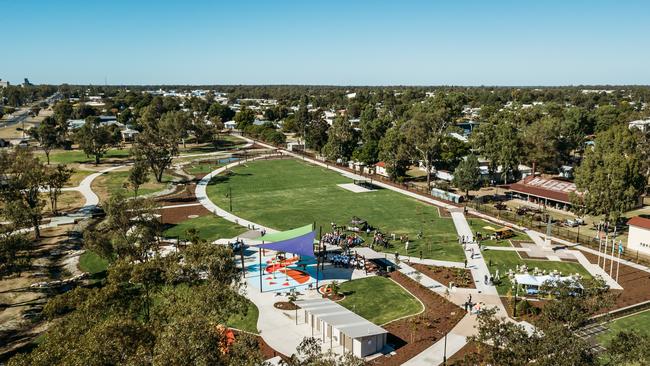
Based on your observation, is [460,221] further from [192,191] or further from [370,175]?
[192,191]

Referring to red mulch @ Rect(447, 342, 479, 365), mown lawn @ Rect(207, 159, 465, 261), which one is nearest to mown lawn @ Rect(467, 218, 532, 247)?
mown lawn @ Rect(207, 159, 465, 261)

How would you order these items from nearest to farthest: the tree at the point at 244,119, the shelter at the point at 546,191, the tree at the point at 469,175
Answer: the shelter at the point at 546,191 → the tree at the point at 469,175 → the tree at the point at 244,119

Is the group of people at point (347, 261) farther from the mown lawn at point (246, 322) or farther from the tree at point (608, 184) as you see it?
the tree at point (608, 184)

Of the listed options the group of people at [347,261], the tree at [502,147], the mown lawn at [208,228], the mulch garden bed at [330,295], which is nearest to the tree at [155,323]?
the mulch garden bed at [330,295]

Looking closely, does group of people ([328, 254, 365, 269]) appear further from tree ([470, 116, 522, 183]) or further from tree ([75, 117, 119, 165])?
tree ([75, 117, 119, 165])

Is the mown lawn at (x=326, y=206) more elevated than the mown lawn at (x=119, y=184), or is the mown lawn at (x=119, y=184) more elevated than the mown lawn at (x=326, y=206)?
the mown lawn at (x=119, y=184)

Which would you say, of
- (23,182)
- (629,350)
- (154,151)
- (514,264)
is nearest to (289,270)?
(514,264)
